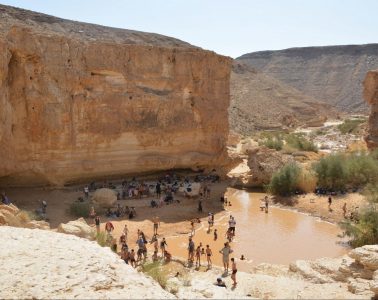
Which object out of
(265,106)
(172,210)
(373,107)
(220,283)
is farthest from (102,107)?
(265,106)

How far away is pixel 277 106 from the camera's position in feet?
208

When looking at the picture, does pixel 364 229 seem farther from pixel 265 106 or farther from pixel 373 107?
pixel 265 106

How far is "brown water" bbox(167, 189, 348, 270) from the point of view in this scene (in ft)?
53.1

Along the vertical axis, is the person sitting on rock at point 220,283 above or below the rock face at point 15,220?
below

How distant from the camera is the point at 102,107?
71.1 ft

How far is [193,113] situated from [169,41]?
4143 centimetres

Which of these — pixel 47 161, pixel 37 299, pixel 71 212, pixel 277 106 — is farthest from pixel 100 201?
pixel 277 106

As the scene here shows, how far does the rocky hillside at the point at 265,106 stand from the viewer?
55219mm

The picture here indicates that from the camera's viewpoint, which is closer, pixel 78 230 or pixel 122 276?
pixel 122 276

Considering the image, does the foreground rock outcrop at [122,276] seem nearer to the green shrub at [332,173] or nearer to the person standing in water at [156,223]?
the person standing in water at [156,223]

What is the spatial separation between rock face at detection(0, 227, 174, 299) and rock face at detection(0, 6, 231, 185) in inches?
415

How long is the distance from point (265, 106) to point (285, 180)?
37.9 m

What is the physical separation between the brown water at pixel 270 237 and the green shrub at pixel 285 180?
1842mm

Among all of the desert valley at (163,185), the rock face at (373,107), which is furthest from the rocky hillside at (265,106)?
the desert valley at (163,185)
